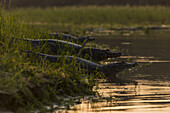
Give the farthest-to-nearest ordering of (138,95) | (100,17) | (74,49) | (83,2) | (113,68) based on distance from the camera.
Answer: (83,2) < (100,17) < (74,49) < (113,68) < (138,95)

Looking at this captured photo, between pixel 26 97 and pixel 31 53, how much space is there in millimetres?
3190

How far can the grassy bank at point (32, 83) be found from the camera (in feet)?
30.3

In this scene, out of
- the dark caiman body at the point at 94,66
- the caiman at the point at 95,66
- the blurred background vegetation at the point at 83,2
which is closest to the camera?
the caiman at the point at 95,66

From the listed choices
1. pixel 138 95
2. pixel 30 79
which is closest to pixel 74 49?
pixel 138 95

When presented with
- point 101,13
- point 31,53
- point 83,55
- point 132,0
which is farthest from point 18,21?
point 132,0

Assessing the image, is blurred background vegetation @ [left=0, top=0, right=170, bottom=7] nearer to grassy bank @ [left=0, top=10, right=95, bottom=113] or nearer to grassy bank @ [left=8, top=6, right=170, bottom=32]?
grassy bank @ [left=8, top=6, right=170, bottom=32]

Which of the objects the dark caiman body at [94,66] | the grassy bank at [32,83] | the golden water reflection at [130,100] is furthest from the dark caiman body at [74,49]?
the golden water reflection at [130,100]

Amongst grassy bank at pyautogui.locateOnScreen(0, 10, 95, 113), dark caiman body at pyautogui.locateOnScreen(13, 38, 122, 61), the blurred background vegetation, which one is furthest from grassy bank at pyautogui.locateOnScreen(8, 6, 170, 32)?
the blurred background vegetation

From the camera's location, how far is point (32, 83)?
10.1m

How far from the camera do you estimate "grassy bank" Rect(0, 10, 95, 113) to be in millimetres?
9237

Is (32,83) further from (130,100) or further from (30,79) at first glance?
(130,100)

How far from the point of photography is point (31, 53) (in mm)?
12523

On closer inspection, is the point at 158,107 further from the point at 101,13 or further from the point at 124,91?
the point at 101,13

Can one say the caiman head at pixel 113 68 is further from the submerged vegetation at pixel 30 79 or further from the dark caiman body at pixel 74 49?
the dark caiman body at pixel 74 49
